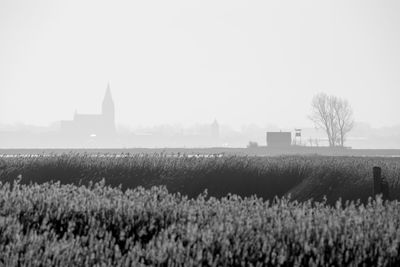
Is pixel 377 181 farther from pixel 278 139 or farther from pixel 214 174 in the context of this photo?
pixel 278 139

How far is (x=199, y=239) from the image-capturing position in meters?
6.60

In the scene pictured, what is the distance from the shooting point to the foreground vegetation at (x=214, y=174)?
17641 mm

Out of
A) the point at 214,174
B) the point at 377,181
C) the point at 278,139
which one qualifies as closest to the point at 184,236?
the point at 377,181

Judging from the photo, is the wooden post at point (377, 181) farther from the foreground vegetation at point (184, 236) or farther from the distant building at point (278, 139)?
the distant building at point (278, 139)

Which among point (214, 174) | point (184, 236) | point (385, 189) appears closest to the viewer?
point (184, 236)

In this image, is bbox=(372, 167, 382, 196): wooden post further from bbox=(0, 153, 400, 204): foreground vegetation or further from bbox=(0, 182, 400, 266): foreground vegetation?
bbox=(0, 182, 400, 266): foreground vegetation

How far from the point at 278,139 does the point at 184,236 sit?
67020 millimetres

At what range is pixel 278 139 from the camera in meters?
73.0

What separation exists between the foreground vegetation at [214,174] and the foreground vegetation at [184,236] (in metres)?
8.49

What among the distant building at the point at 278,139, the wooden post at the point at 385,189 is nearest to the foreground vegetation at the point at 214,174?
the wooden post at the point at 385,189

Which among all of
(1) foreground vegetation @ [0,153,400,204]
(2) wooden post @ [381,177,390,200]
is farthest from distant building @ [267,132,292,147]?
(2) wooden post @ [381,177,390,200]

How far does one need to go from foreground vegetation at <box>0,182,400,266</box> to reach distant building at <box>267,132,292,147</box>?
210 feet

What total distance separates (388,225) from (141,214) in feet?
10.2

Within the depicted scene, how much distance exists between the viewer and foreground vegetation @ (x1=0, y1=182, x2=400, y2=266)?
5.77 m
